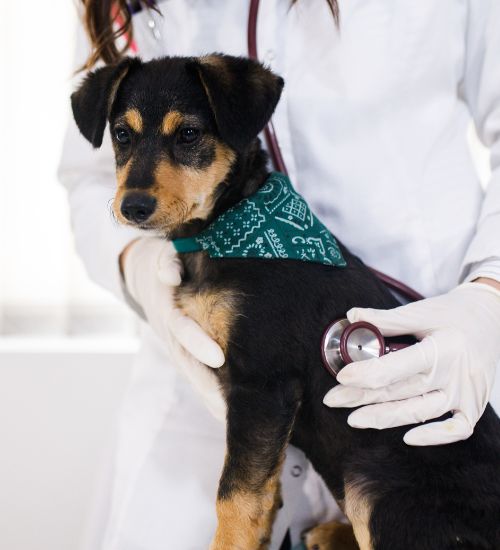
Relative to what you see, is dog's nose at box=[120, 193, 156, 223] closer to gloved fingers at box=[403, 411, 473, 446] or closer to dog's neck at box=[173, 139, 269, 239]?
dog's neck at box=[173, 139, 269, 239]

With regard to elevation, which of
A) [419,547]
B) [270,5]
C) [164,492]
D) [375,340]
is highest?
[270,5]

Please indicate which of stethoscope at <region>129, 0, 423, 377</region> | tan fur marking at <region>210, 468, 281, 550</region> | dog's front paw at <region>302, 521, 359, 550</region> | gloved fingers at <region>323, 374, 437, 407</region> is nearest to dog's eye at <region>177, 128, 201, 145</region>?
stethoscope at <region>129, 0, 423, 377</region>

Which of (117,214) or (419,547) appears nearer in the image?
(419,547)

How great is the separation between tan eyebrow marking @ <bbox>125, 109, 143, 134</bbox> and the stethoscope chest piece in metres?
0.52

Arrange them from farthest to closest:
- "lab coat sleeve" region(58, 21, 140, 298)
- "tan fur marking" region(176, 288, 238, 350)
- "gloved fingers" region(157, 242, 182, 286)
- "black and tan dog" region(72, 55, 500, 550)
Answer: "lab coat sleeve" region(58, 21, 140, 298) < "gloved fingers" region(157, 242, 182, 286) < "tan fur marking" region(176, 288, 238, 350) < "black and tan dog" region(72, 55, 500, 550)

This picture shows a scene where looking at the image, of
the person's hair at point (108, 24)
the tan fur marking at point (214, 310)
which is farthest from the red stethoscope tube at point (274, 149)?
the tan fur marking at point (214, 310)

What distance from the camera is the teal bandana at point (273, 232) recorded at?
119 centimetres

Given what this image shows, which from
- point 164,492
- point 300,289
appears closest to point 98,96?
point 300,289

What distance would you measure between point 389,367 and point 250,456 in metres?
0.29

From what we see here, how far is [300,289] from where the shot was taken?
120cm

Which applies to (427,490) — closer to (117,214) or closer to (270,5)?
(117,214)

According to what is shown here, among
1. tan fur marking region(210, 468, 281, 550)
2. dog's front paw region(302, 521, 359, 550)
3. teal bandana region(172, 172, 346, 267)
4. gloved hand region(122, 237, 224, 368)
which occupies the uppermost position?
teal bandana region(172, 172, 346, 267)

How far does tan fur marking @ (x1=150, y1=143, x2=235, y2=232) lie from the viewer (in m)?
1.17

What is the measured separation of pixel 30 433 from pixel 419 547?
1.77m
